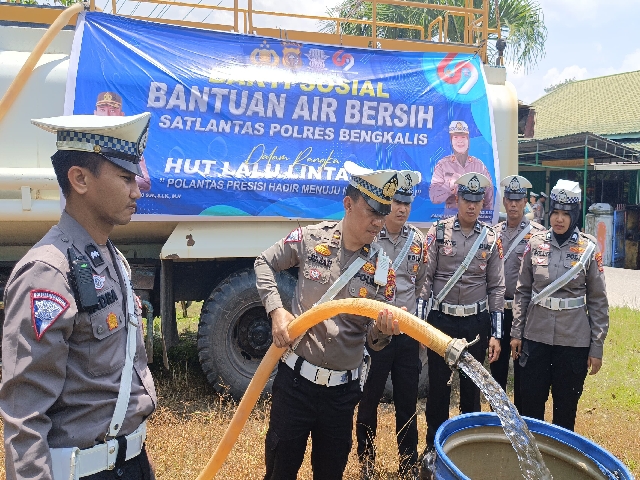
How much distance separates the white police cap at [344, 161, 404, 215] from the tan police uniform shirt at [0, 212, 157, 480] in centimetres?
117

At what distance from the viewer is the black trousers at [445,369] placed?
3.84 metres

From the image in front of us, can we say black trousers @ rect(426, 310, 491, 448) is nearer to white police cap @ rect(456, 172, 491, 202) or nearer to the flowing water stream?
white police cap @ rect(456, 172, 491, 202)

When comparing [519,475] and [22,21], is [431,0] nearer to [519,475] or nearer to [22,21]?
[22,21]

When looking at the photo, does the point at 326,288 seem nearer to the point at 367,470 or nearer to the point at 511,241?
the point at 367,470

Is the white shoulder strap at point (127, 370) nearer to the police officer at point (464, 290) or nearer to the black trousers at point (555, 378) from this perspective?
the police officer at point (464, 290)

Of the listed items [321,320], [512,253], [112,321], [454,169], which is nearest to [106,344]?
[112,321]

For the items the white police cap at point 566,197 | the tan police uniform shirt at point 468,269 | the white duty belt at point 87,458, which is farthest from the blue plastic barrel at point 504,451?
the white police cap at point 566,197

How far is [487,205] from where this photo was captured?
15.7 feet

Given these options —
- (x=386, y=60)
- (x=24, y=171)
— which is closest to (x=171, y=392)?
(x=24, y=171)

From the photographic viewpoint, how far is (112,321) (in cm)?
155

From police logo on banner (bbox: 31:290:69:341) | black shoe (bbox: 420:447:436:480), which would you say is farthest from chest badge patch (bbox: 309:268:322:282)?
police logo on banner (bbox: 31:290:69:341)

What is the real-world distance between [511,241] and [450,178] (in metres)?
0.76

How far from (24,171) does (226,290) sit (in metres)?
1.74

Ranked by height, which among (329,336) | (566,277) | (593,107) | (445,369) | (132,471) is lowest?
(445,369)
